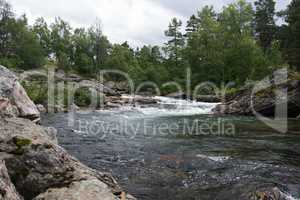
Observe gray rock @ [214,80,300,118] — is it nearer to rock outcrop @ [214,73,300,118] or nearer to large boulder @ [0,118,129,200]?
rock outcrop @ [214,73,300,118]

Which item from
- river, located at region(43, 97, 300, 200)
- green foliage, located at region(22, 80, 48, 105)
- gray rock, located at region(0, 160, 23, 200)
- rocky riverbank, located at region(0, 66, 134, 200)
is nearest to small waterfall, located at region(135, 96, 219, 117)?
green foliage, located at region(22, 80, 48, 105)

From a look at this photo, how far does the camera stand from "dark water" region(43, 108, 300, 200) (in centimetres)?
675

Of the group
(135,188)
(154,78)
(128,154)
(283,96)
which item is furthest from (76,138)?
(154,78)

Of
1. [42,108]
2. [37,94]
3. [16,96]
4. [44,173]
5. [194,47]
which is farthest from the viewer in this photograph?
[194,47]

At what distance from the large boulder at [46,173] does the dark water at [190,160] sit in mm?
1734

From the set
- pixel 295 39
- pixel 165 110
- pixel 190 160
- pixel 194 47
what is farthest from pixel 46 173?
pixel 194 47

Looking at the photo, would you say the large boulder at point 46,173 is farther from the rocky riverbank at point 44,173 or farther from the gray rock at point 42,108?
the gray rock at point 42,108

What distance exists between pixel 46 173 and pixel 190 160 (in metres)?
5.22

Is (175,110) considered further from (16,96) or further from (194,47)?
(194,47)

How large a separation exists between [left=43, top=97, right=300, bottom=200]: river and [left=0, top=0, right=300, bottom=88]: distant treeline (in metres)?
24.1

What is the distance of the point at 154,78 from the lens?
5619 centimetres

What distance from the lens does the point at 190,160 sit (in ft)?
29.9

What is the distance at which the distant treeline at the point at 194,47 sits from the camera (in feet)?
151

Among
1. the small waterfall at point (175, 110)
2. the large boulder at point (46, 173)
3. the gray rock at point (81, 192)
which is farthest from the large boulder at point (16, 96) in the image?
the small waterfall at point (175, 110)
